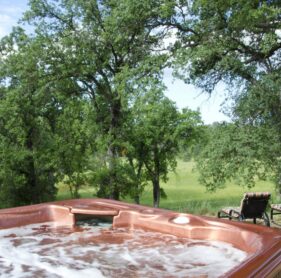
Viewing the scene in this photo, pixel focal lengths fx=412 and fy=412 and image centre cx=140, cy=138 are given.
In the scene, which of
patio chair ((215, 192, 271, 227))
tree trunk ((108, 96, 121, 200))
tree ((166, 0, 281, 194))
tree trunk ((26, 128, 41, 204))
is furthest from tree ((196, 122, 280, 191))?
tree trunk ((26, 128, 41, 204))

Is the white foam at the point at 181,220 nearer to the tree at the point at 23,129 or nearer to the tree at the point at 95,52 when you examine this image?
the tree at the point at 95,52

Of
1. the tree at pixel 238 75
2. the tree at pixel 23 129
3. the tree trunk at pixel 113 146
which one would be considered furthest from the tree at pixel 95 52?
the tree at pixel 238 75

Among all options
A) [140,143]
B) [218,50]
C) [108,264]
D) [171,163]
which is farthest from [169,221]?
[171,163]

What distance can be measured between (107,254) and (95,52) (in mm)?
8203

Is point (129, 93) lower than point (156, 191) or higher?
higher

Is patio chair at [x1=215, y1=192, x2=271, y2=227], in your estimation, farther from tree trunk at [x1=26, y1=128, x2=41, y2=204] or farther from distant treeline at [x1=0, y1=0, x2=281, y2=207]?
tree trunk at [x1=26, y1=128, x2=41, y2=204]

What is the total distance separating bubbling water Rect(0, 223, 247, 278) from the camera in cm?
271

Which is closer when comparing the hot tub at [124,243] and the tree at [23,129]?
the hot tub at [124,243]

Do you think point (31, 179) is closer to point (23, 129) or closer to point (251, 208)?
point (23, 129)

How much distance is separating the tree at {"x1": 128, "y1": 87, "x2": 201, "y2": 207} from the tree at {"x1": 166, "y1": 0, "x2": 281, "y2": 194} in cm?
Answer: 408

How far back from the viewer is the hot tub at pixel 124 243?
2662 millimetres

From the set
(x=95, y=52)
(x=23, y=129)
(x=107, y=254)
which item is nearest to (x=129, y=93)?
(x=95, y=52)

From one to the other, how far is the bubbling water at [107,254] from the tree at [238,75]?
3.86 m

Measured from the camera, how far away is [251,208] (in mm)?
5266
